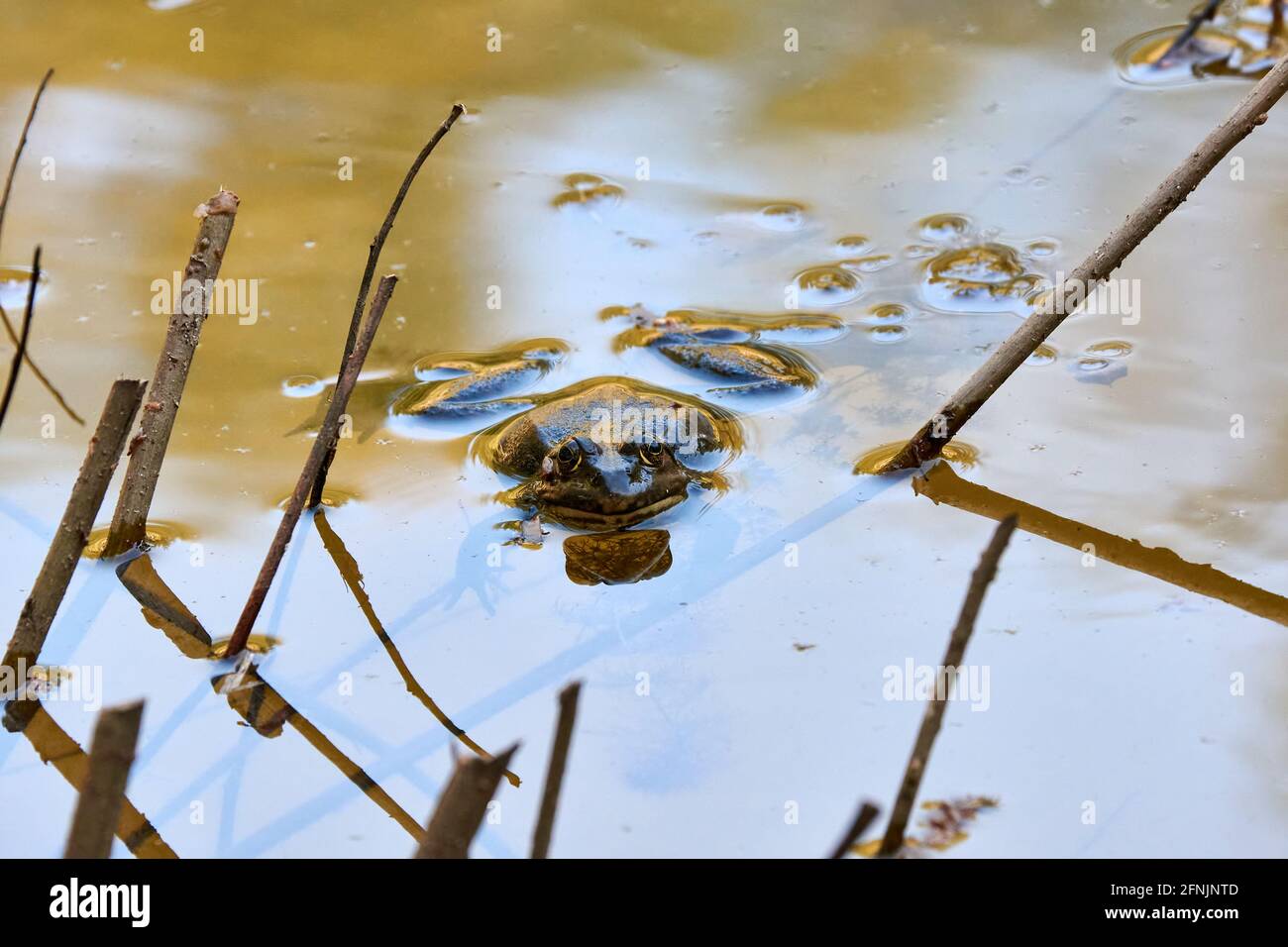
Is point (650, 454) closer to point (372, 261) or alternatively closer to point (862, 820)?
point (372, 261)

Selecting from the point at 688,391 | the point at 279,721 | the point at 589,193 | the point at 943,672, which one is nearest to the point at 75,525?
the point at 279,721

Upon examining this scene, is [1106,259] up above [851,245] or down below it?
above

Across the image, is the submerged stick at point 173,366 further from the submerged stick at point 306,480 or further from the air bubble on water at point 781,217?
the air bubble on water at point 781,217

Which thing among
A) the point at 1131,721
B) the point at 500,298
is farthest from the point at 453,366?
the point at 1131,721
